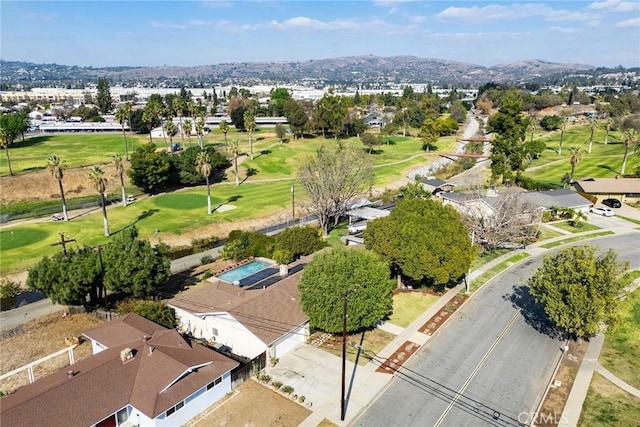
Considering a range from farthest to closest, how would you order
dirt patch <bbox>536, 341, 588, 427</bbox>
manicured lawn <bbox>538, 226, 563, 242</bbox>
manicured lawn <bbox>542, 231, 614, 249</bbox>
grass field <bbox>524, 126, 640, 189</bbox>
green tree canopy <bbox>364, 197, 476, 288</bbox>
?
grass field <bbox>524, 126, 640, 189</bbox>
manicured lawn <bbox>538, 226, 563, 242</bbox>
manicured lawn <bbox>542, 231, 614, 249</bbox>
green tree canopy <bbox>364, 197, 476, 288</bbox>
dirt patch <bbox>536, 341, 588, 427</bbox>

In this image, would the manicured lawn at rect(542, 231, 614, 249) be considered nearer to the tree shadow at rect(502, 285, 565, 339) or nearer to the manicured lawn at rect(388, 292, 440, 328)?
the tree shadow at rect(502, 285, 565, 339)

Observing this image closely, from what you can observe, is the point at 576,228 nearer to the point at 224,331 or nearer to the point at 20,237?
the point at 224,331

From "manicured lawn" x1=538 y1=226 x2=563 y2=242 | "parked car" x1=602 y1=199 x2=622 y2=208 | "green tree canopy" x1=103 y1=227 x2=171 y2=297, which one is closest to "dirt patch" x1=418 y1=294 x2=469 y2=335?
"manicured lawn" x1=538 y1=226 x2=563 y2=242

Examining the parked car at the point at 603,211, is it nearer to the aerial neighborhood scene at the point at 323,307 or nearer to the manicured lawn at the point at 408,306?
the aerial neighborhood scene at the point at 323,307

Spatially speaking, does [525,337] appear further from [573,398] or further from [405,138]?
[405,138]

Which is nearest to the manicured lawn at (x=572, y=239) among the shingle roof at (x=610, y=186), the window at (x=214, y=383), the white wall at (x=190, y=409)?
the shingle roof at (x=610, y=186)

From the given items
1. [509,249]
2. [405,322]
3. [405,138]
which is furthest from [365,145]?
[405,322]
